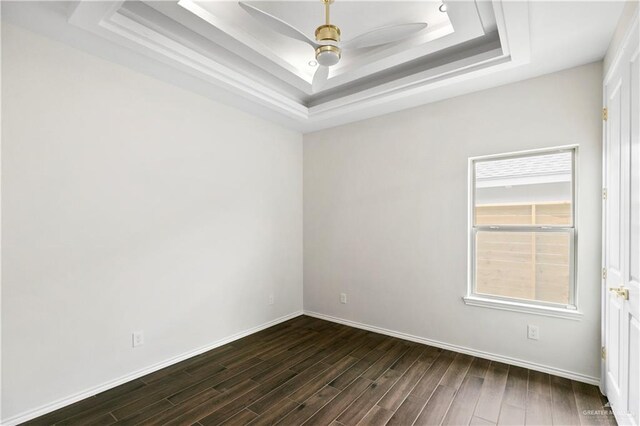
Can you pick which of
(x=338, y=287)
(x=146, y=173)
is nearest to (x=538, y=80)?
(x=338, y=287)

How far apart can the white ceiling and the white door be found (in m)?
0.49

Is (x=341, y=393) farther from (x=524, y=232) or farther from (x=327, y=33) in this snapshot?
(x=327, y=33)

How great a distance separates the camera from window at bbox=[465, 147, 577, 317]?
9.19ft

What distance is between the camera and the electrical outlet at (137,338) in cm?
273

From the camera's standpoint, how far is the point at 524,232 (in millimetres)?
2990

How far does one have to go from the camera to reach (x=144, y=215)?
2.83m

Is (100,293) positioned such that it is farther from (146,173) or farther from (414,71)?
(414,71)

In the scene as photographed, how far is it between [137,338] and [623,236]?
12.4 ft

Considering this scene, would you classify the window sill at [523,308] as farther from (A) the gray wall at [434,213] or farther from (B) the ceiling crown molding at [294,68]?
(B) the ceiling crown molding at [294,68]

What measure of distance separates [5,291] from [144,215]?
3.42 feet

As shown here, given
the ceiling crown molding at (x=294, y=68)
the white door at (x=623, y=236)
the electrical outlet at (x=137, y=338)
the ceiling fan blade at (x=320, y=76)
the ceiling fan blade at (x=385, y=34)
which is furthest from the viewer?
the electrical outlet at (x=137, y=338)

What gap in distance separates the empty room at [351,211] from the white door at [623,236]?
0.09 feet

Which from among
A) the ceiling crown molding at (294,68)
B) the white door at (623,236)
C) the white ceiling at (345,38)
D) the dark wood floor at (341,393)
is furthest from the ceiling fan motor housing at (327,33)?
the dark wood floor at (341,393)

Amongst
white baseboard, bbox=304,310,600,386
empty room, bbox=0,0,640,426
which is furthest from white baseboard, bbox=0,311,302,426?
white baseboard, bbox=304,310,600,386
